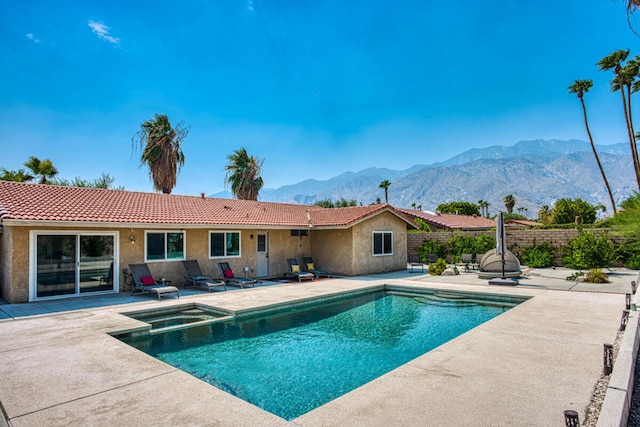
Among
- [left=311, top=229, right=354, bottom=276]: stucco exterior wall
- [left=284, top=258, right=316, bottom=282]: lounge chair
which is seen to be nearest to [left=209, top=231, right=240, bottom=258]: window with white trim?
[left=284, top=258, right=316, bottom=282]: lounge chair

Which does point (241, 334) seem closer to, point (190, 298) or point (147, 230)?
point (190, 298)

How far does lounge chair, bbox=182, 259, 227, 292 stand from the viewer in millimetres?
14477

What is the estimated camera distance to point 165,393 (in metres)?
5.03

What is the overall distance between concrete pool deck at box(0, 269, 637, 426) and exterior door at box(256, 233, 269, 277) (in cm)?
908

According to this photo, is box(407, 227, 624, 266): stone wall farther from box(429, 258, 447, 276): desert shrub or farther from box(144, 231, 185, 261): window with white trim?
box(144, 231, 185, 261): window with white trim

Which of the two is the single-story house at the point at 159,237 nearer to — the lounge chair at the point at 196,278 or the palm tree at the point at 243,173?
the lounge chair at the point at 196,278

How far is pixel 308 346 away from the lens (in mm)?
8344

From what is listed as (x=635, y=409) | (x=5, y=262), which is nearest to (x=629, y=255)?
(x=635, y=409)

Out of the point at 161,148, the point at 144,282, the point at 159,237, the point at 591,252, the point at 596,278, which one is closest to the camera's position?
the point at 144,282

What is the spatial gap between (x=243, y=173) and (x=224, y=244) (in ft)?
69.5

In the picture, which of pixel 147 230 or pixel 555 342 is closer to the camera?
pixel 555 342

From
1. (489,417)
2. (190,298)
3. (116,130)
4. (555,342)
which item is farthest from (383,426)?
(116,130)

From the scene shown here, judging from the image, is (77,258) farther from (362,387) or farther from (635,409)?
(635,409)

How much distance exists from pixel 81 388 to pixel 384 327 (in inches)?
278
